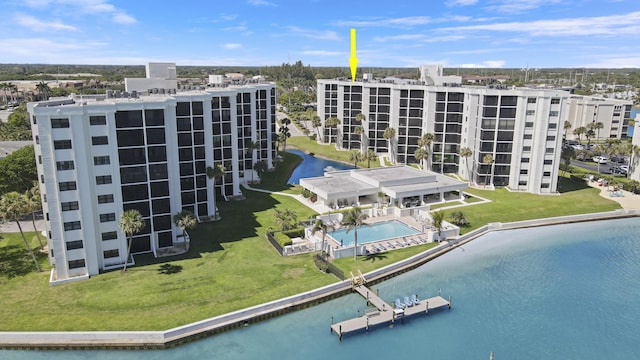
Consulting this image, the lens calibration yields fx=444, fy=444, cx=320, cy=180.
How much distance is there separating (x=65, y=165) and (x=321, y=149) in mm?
95858

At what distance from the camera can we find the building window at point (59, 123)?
51.8 metres

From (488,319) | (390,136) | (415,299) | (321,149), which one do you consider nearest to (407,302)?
(415,299)

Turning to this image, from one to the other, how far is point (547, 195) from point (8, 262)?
3810 inches

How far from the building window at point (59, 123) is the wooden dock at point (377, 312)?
38.8m

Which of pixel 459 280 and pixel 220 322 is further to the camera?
pixel 459 280

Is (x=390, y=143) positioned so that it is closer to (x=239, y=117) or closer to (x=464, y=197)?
(x=464, y=197)

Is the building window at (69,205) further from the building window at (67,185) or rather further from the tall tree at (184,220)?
the tall tree at (184,220)

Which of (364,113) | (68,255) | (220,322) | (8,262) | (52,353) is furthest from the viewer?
(364,113)

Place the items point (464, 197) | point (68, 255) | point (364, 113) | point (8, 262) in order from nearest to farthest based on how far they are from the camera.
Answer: point (68, 255) < point (8, 262) < point (464, 197) < point (364, 113)

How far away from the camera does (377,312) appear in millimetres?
51188

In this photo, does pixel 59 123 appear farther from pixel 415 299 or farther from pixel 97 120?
pixel 415 299

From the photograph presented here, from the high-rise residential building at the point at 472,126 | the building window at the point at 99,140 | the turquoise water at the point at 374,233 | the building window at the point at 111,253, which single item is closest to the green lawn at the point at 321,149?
the high-rise residential building at the point at 472,126

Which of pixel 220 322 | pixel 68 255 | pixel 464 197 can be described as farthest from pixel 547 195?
pixel 68 255

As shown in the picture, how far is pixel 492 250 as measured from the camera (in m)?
69.8
